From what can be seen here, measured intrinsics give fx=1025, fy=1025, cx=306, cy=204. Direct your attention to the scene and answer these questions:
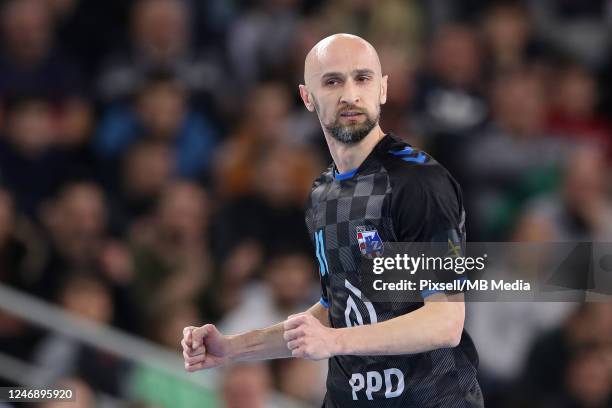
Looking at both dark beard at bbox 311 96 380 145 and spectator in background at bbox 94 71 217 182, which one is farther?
spectator in background at bbox 94 71 217 182

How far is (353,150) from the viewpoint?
14.1 ft

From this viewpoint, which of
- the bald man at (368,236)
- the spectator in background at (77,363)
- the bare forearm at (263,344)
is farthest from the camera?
the spectator in background at (77,363)

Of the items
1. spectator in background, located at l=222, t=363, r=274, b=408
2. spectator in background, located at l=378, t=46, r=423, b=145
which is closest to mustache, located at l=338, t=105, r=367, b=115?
spectator in background, located at l=222, t=363, r=274, b=408

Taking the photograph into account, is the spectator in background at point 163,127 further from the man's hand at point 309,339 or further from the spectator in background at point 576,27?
the man's hand at point 309,339

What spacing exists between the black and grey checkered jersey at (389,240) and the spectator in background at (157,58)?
5.38 meters

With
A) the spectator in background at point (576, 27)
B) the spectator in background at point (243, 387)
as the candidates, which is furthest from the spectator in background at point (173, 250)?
the spectator in background at point (576, 27)

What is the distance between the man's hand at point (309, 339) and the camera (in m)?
3.55

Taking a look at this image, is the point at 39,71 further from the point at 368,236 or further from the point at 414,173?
the point at 414,173

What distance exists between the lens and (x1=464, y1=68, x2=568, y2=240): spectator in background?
916 cm

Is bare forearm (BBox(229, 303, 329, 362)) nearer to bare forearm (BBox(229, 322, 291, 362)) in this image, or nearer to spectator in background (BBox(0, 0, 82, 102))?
bare forearm (BBox(229, 322, 291, 362))

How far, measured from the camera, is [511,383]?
8180 millimetres

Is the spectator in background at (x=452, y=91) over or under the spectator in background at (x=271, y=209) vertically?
over

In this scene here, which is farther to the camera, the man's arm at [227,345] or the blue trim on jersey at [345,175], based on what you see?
the blue trim on jersey at [345,175]

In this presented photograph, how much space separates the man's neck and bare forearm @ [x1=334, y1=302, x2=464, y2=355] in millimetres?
794
